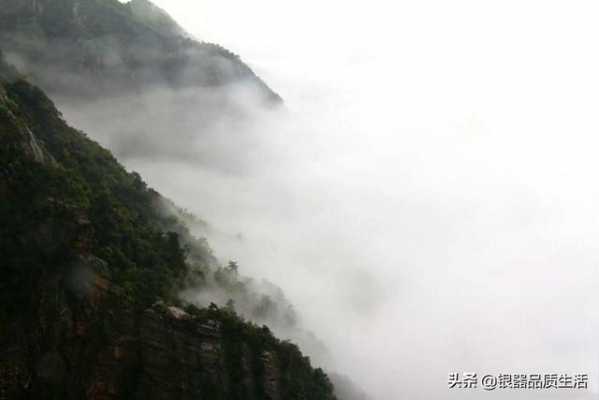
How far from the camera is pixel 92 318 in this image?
4859 cm

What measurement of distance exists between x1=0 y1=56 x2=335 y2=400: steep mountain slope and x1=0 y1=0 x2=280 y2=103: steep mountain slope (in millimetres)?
71706

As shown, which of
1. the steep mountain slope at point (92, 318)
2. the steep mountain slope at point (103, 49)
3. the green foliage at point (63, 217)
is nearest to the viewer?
the steep mountain slope at point (92, 318)

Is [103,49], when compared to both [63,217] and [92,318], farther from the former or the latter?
[92,318]

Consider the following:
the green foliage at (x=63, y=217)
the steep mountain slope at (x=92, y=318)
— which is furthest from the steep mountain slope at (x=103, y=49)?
the steep mountain slope at (x=92, y=318)

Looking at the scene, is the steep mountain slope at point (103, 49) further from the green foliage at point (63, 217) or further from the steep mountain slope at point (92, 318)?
the steep mountain slope at point (92, 318)

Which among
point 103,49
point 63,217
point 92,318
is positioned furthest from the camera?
point 103,49

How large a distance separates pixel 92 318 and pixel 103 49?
99.8 meters

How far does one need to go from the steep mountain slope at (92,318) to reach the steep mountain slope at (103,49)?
7171 cm

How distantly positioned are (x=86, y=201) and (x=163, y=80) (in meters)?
99.1

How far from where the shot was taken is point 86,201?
57312mm

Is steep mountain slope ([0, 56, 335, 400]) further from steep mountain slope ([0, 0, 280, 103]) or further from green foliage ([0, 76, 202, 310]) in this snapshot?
steep mountain slope ([0, 0, 280, 103])

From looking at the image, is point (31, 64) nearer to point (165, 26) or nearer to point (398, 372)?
point (165, 26)

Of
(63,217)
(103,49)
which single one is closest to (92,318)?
(63,217)

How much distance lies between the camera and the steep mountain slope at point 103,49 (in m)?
124
